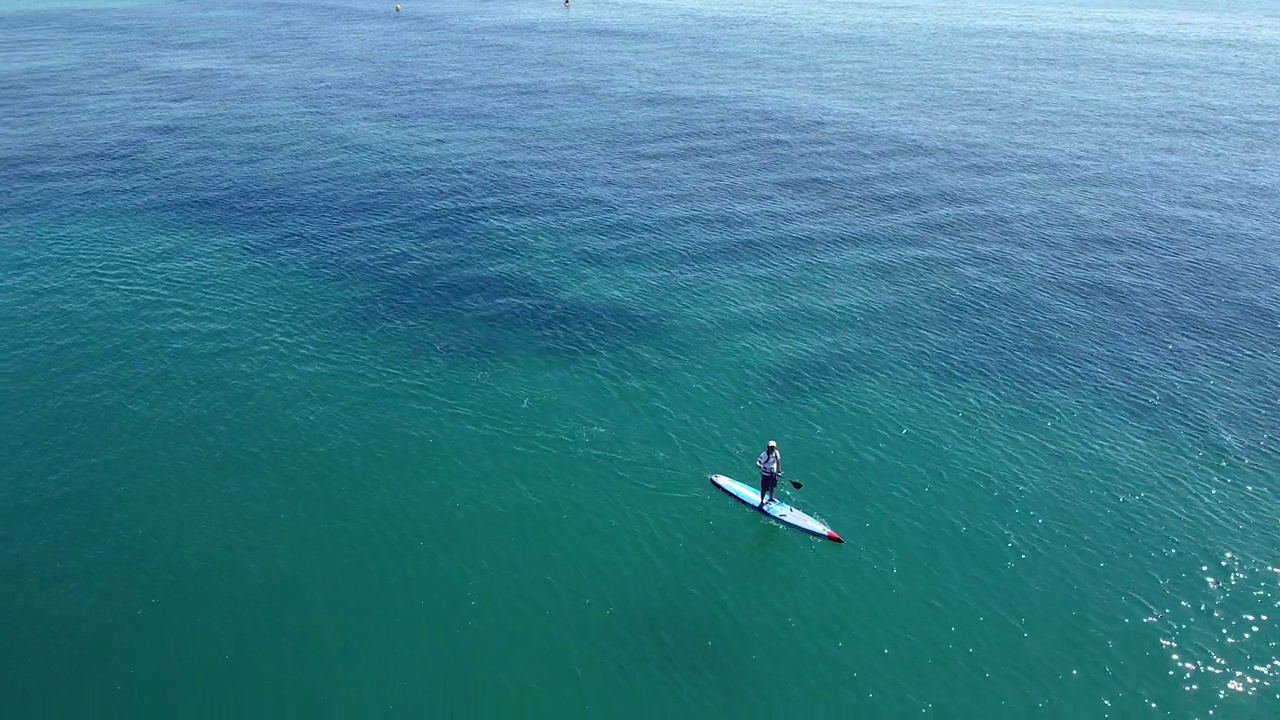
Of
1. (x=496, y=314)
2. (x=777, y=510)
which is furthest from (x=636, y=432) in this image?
(x=496, y=314)

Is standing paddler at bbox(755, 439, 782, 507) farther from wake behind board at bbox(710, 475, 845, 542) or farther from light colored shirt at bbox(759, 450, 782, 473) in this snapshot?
wake behind board at bbox(710, 475, 845, 542)

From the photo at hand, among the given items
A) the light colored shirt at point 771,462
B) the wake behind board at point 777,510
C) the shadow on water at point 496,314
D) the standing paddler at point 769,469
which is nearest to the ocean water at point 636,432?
the shadow on water at point 496,314

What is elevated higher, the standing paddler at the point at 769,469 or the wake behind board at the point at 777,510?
the standing paddler at the point at 769,469

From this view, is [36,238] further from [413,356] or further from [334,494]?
[334,494]

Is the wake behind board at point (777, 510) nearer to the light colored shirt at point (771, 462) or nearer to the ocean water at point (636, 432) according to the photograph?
the ocean water at point (636, 432)

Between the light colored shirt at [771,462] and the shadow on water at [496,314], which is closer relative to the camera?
the light colored shirt at [771,462]

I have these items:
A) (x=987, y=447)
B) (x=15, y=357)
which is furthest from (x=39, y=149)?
(x=987, y=447)
